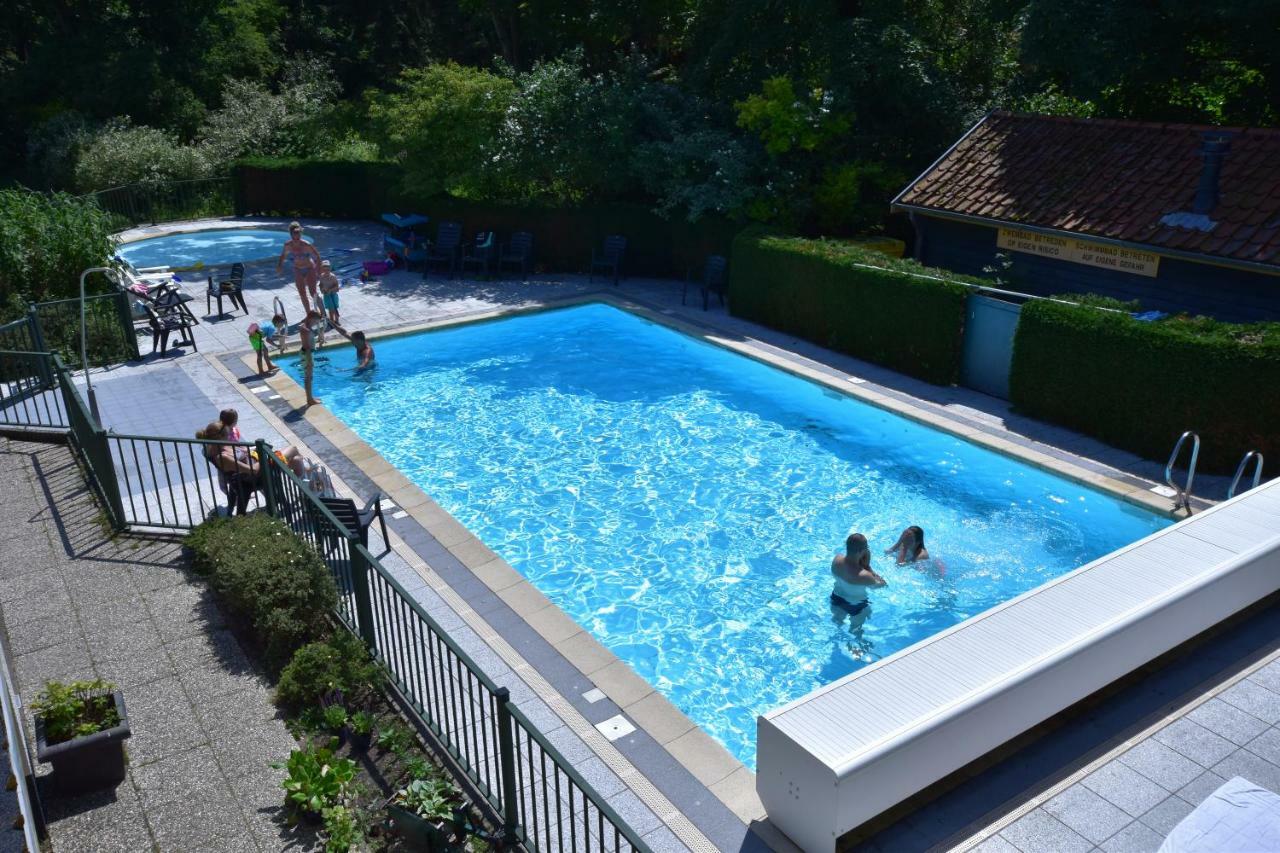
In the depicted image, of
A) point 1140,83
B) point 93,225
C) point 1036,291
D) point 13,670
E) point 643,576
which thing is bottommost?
point 643,576

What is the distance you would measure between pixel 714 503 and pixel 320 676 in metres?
6.36

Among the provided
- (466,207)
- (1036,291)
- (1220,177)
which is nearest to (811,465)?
(1036,291)

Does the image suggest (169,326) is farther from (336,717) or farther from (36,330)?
(336,717)

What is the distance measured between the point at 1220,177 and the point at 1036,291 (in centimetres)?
314

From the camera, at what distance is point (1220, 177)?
47.0ft

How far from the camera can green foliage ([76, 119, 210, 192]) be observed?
2861 centimetres

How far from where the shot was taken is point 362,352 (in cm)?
1727

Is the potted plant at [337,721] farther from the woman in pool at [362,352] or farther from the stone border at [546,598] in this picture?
the woman in pool at [362,352]

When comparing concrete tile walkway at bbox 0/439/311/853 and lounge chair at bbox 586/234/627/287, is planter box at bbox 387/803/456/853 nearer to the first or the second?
concrete tile walkway at bbox 0/439/311/853

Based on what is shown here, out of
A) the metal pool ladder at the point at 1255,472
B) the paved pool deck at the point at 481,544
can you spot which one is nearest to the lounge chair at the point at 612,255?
the paved pool deck at the point at 481,544

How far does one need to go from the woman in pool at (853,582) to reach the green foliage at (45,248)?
14.6 m

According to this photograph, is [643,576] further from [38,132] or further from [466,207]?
[38,132]

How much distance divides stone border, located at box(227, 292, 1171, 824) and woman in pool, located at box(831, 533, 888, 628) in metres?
2.79

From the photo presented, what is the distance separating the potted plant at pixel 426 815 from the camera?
5891mm
